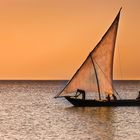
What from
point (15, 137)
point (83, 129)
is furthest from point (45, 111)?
point (15, 137)

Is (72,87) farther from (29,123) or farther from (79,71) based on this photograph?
(29,123)

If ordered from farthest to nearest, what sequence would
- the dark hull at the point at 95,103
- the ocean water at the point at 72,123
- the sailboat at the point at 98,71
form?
the dark hull at the point at 95,103, the sailboat at the point at 98,71, the ocean water at the point at 72,123

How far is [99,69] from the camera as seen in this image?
282 feet

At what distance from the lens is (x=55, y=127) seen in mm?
70812

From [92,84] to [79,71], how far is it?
104 inches

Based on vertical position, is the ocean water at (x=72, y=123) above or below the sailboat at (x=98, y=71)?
below

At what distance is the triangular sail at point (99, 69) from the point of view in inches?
3312

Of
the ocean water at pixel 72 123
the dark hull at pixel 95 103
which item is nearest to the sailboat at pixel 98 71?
the dark hull at pixel 95 103

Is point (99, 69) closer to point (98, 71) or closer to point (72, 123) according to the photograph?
point (98, 71)

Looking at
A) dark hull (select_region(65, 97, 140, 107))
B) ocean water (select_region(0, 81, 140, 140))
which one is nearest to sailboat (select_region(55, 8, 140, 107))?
dark hull (select_region(65, 97, 140, 107))

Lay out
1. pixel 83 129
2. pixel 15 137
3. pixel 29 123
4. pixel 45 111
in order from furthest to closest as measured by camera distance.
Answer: pixel 45 111 → pixel 29 123 → pixel 83 129 → pixel 15 137

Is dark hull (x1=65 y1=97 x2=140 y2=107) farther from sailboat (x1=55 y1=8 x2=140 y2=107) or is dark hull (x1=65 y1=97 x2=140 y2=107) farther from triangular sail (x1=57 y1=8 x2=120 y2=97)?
triangular sail (x1=57 y1=8 x2=120 y2=97)

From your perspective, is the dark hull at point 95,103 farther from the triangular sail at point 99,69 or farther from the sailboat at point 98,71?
the triangular sail at point 99,69

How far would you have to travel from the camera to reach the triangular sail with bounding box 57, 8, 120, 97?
276 feet
